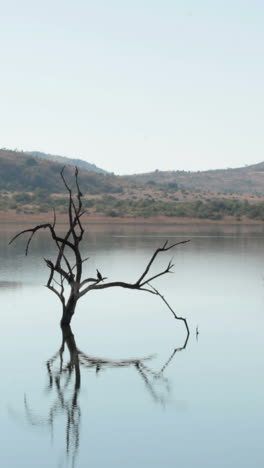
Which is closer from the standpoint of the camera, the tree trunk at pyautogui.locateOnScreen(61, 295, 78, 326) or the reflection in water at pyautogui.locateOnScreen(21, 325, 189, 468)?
the reflection in water at pyautogui.locateOnScreen(21, 325, 189, 468)

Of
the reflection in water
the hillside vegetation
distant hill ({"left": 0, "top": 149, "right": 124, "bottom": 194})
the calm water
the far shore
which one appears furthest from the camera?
distant hill ({"left": 0, "top": 149, "right": 124, "bottom": 194})

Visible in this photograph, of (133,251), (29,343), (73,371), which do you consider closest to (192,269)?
(133,251)

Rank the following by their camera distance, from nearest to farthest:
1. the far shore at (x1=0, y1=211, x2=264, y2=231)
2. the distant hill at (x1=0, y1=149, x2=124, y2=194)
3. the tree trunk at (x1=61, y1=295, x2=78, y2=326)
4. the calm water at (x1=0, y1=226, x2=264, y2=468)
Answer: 1. the calm water at (x1=0, y1=226, x2=264, y2=468)
2. the tree trunk at (x1=61, y1=295, x2=78, y2=326)
3. the far shore at (x1=0, y1=211, x2=264, y2=231)
4. the distant hill at (x1=0, y1=149, x2=124, y2=194)

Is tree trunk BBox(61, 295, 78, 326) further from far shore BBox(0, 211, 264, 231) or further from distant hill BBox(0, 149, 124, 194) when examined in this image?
distant hill BBox(0, 149, 124, 194)

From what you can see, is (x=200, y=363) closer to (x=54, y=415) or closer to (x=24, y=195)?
(x=54, y=415)

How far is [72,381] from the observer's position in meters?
13.8

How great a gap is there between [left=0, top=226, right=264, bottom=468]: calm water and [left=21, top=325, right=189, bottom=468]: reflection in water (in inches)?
0.8

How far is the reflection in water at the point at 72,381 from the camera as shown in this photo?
11.2 metres

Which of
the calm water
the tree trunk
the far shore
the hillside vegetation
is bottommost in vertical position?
the far shore

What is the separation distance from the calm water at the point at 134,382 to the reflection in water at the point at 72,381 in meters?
0.02

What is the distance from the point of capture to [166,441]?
10625 mm

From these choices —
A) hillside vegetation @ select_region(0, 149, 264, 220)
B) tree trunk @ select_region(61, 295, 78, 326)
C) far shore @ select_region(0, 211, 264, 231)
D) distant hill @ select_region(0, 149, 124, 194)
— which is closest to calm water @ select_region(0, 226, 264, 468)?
tree trunk @ select_region(61, 295, 78, 326)

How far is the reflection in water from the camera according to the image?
11.2 metres

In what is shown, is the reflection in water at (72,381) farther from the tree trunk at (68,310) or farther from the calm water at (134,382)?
the tree trunk at (68,310)
